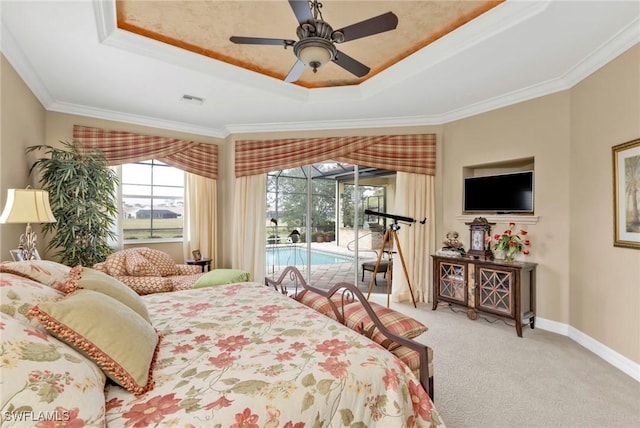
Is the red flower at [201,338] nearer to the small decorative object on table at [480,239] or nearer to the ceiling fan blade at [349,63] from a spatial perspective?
the ceiling fan blade at [349,63]

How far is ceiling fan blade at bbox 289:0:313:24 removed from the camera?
169 centimetres

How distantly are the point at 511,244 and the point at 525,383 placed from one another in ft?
4.99

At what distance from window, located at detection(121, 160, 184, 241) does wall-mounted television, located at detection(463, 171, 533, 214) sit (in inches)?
165

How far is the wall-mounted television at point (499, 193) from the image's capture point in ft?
11.3

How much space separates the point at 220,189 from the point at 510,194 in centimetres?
409

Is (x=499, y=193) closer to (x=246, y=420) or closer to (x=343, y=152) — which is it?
(x=343, y=152)

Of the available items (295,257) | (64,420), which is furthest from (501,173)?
(64,420)

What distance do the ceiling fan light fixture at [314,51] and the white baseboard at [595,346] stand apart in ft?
10.7

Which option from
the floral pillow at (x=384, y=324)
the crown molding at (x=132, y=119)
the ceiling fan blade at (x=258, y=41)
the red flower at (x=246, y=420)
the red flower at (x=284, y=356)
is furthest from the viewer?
the crown molding at (x=132, y=119)

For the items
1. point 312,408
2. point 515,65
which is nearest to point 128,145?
point 312,408

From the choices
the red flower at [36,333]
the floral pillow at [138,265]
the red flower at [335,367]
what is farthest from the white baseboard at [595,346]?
the floral pillow at [138,265]

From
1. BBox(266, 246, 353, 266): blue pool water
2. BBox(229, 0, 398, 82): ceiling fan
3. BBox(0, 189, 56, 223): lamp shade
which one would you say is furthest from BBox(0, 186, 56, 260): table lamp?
BBox(266, 246, 353, 266): blue pool water

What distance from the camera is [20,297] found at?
1.13 m

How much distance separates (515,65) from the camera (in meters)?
2.84
